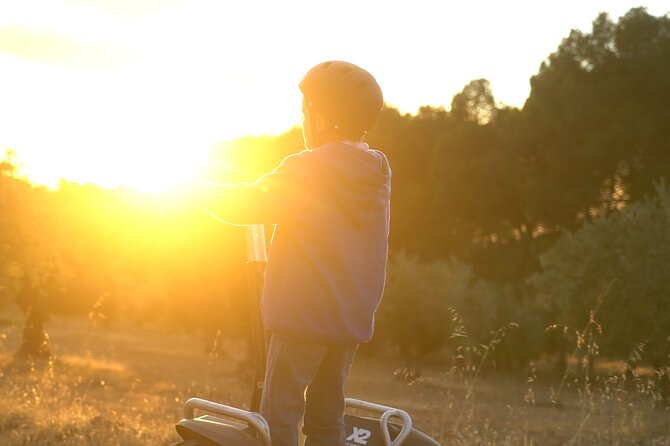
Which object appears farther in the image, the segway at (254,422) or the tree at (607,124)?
the tree at (607,124)

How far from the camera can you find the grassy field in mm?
7797

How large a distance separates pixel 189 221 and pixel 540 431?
1994 centimetres

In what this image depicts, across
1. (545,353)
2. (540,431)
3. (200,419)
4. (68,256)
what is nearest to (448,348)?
(545,353)

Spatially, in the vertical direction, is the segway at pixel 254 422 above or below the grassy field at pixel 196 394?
above

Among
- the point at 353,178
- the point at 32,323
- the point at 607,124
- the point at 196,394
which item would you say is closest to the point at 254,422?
the point at 353,178

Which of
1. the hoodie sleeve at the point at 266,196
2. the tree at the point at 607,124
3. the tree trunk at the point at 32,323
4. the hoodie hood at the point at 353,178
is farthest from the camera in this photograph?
the tree at the point at 607,124

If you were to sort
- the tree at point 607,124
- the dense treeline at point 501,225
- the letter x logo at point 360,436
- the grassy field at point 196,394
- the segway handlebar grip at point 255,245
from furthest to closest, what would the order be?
the tree at point 607,124 → the dense treeline at point 501,225 → the grassy field at point 196,394 → the letter x logo at point 360,436 → the segway handlebar grip at point 255,245

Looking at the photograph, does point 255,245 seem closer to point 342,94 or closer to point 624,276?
point 342,94

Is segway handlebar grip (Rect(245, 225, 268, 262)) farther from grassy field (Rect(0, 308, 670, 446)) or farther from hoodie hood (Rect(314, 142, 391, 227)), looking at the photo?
grassy field (Rect(0, 308, 670, 446))

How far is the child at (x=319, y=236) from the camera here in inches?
131

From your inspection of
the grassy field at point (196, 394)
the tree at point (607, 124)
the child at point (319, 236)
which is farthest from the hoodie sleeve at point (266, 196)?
the tree at point (607, 124)

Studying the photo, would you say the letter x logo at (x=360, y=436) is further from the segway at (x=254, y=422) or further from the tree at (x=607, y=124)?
the tree at (x=607, y=124)

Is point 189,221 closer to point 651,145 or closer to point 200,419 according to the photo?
point 651,145

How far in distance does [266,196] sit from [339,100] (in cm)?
48
